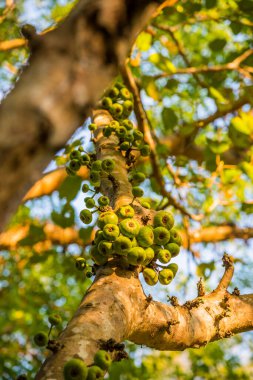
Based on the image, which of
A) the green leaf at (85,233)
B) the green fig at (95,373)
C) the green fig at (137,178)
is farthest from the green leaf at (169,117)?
the green fig at (95,373)

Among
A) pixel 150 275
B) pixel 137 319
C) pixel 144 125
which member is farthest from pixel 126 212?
pixel 144 125

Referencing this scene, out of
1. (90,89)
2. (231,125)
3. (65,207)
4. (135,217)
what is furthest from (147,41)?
(90,89)

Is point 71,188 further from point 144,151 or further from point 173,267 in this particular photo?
point 173,267

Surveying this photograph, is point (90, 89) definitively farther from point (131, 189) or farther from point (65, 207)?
point (65, 207)

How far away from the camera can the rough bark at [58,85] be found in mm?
732

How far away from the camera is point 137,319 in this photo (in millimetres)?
1921

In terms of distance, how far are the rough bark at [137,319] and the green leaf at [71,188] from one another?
1763 millimetres

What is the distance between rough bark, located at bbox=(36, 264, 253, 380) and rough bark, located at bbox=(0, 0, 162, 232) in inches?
35.6

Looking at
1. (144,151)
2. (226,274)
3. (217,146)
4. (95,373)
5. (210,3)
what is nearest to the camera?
(95,373)

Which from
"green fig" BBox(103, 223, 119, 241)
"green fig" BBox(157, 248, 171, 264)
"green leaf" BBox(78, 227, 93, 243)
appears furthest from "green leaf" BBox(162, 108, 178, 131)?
"green fig" BBox(103, 223, 119, 241)

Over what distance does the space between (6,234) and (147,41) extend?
9.91 feet

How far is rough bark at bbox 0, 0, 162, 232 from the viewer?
73 centimetres

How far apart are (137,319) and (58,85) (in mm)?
1355

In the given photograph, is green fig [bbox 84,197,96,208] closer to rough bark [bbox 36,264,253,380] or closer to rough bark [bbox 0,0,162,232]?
rough bark [bbox 36,264,253,380]
